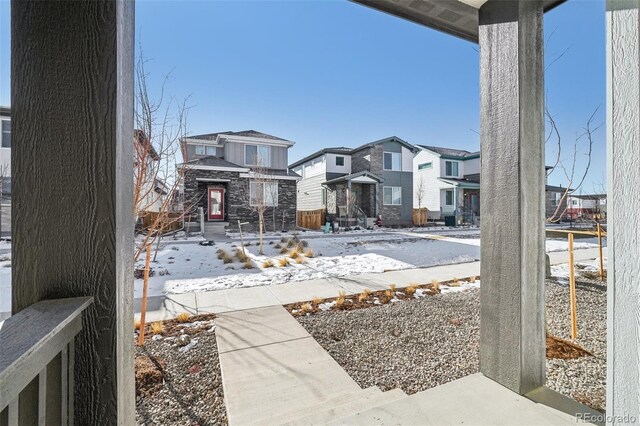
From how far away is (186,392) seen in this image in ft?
6.86

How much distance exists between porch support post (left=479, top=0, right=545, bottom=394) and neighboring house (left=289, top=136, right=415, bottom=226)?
15970mm

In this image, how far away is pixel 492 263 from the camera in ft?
6.75

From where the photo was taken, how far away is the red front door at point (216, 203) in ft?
46.6

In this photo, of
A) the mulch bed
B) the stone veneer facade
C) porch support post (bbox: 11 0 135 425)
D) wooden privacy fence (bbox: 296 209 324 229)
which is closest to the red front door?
the stone veneer facade

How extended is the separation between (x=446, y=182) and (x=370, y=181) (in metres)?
5.78

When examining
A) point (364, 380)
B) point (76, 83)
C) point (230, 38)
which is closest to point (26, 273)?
point (76, 83)

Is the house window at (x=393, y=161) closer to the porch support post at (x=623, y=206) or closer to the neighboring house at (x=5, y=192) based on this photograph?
the neighboring house at (x=5, y=192)

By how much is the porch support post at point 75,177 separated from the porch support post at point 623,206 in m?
2.08

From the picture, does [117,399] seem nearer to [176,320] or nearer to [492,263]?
[492,263]

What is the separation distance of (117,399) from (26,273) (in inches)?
23.9

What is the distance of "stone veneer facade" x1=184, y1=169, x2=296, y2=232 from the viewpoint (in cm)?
1391

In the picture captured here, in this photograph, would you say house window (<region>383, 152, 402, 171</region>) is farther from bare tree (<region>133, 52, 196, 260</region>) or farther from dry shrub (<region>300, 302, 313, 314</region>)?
bare tree (<region>133, 52, 196, 260</region>)

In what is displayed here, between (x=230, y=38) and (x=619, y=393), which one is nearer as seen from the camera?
(x=619, y=393)

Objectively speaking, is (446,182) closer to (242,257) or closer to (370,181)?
(370,181)
